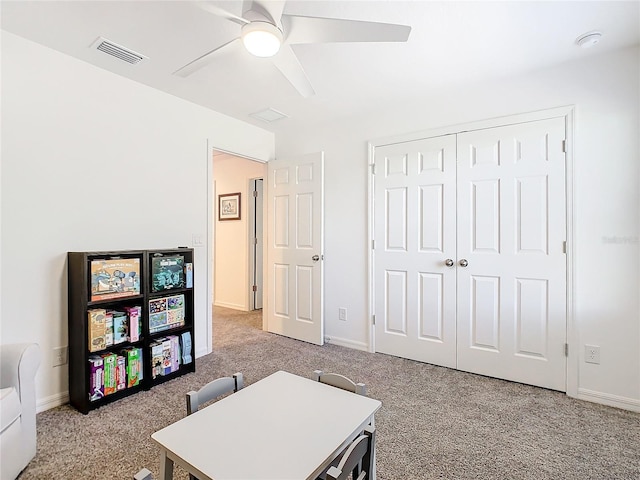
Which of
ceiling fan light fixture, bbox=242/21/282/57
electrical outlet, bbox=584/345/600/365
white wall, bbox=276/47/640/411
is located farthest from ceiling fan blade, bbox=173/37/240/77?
electrical outlet, bbox=584/345/600/365

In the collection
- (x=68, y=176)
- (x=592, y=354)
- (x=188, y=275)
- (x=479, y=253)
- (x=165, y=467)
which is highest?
(x=68, y=176)

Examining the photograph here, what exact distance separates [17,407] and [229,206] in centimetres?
427

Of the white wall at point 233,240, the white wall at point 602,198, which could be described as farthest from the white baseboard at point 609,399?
the white wall at point 233,240

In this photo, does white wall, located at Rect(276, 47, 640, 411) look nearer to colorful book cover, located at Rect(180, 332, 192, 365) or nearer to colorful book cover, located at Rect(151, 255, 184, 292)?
colorful book cover, located at Rect(151, 255, 184, 292)

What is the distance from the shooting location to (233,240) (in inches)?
223

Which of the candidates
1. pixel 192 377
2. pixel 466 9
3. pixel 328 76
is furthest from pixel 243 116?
pixel 192 377

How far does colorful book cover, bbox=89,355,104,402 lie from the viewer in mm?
2264

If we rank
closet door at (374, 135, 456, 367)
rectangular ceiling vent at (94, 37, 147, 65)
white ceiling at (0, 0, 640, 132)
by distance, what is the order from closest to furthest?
white ceiling at (0, 0, 640, 132) → rectangular ceiling vent at (94, 37, 147, 65) → closet door at (374, 135, 456, 367)

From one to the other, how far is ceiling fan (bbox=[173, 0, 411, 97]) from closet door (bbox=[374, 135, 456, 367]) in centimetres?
→ 173

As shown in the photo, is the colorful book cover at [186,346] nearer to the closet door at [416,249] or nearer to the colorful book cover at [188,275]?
the colorful book cover at [188,275]

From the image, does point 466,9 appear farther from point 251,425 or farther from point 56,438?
point 56,438

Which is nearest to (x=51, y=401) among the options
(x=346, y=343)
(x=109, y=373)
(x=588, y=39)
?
(x=109, y=373)

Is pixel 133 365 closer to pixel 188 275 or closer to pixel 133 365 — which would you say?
pixel 133 365

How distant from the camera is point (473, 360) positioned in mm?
2939
